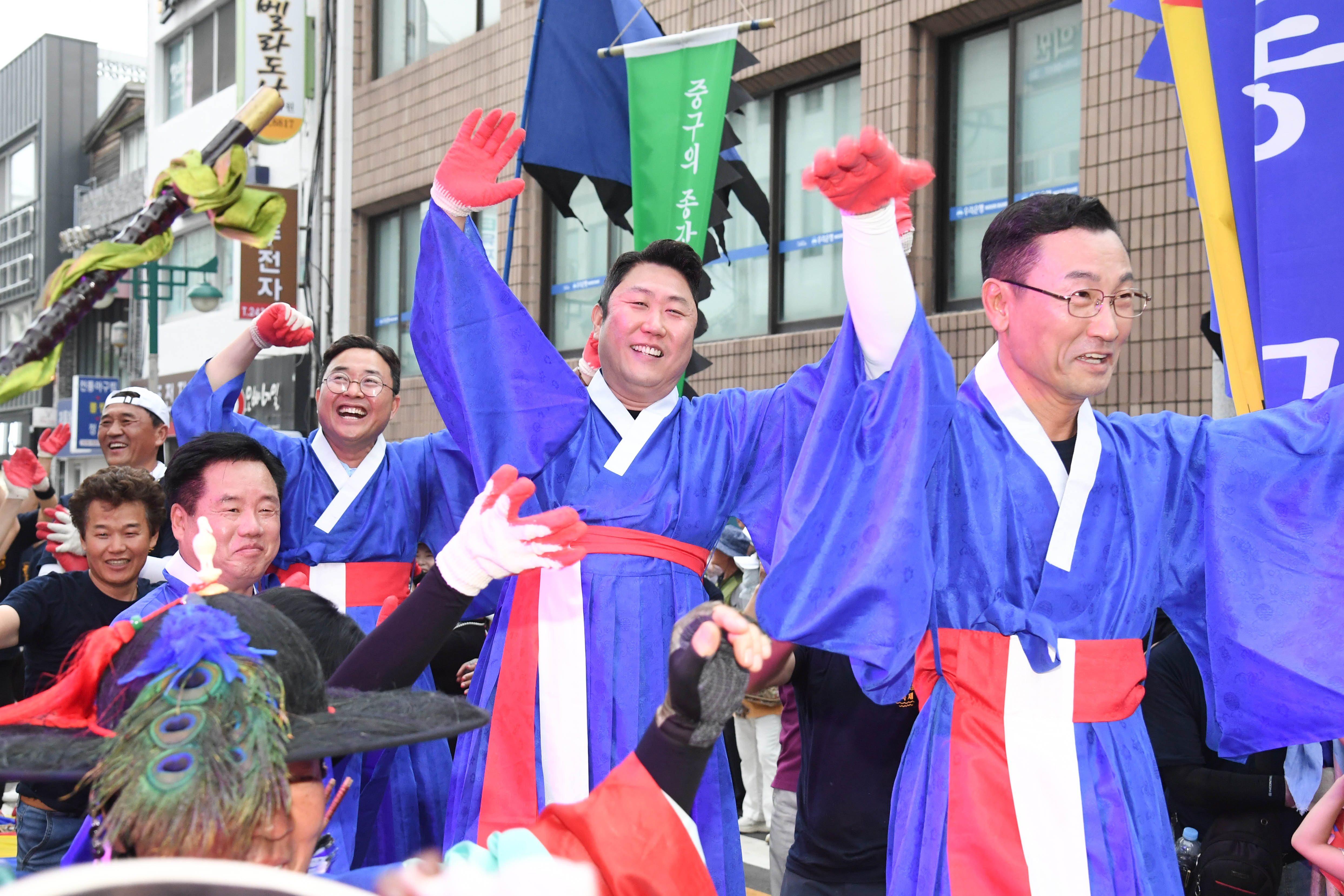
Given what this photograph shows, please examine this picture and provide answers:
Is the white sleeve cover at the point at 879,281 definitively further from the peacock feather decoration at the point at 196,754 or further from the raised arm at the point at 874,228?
the peacock feather decoration at the point at 196,754

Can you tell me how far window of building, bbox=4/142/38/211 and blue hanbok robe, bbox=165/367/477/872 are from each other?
25434mm

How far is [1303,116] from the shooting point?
2854 mm

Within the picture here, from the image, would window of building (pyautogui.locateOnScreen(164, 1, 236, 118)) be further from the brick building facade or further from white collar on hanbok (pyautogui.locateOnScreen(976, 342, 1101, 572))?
white collar on hanbok (pyautogui.locateOnScreen(976, 342, 1101, 572))

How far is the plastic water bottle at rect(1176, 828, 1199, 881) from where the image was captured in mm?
3273

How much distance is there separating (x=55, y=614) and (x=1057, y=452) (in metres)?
2.76

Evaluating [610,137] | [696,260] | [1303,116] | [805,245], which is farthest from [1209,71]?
[805,245]

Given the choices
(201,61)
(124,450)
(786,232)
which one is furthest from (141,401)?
(201,61)

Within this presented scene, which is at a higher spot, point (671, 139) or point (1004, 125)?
point (1004, 125)

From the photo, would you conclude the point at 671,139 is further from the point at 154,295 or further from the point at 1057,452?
the point at 154,295

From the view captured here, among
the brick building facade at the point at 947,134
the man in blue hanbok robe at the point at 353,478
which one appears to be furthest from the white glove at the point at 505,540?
the brick building facade at the point at 947,134

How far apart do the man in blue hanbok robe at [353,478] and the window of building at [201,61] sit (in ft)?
42.9

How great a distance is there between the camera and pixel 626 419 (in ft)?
8.71

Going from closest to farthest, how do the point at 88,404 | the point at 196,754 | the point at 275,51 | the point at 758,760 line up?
1. the point at 196,754
2. the point at 758,760
3. the point at 275,51
4. the point at 88,404

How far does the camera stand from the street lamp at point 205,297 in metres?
13.1
